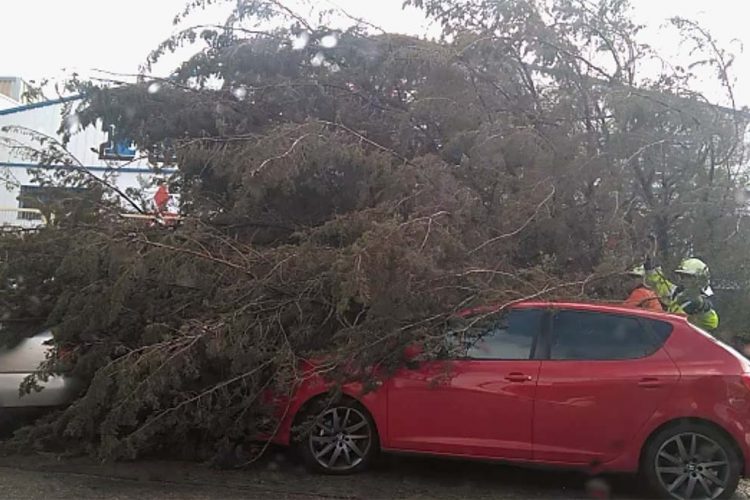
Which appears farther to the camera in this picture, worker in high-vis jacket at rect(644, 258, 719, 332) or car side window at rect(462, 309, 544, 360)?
worker in high-vis jacket at rect(644, 258, 719, 332)

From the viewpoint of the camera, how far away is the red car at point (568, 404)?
6.12 meters

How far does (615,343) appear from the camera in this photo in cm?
645

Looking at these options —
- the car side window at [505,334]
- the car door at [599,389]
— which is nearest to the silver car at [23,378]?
the car side window at [505,334]

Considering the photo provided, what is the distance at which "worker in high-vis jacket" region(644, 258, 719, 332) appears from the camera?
8258 millimetres

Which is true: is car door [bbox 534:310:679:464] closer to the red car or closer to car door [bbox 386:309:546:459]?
the red car

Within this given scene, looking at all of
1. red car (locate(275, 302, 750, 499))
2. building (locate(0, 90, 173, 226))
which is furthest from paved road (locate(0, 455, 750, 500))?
building (locate(0, 90, 173, 226))

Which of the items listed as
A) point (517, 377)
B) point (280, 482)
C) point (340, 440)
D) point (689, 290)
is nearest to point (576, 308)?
point (517, 377)

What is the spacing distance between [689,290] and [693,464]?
262 centimetres

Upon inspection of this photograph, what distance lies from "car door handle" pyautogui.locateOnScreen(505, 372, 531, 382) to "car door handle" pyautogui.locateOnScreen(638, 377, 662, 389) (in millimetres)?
839

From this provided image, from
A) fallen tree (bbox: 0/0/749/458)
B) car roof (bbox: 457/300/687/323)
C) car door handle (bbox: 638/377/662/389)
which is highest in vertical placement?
fallen tree (bbox: 0/0/749/458)

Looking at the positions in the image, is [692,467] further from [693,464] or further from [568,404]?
[568,404]

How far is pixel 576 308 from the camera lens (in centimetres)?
660

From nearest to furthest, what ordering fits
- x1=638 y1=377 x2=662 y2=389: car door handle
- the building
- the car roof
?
x1=638 y1=377 x2=662 y2=389: car door handle < the car roof < the building

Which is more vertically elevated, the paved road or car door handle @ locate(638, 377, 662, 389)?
car door handle @ locate(638, 377, 662, 389)
